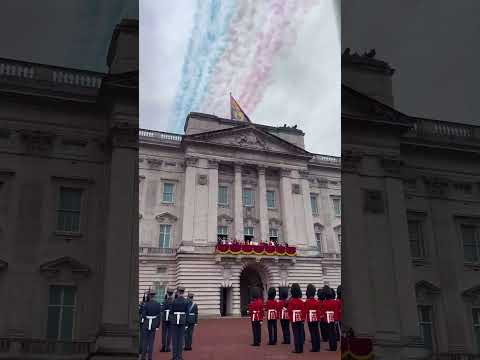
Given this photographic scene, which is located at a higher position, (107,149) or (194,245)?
(107,149)

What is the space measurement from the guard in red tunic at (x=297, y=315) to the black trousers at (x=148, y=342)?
4.52 feet

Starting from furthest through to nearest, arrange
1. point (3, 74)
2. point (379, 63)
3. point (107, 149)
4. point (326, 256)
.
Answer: point (107, 149), point (3, 74), point (379, 63), point (326, 256)

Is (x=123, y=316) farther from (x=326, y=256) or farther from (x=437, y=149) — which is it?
(x=437, y=149)

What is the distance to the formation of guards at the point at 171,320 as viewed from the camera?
429 cm

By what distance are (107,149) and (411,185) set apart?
5.02 metres

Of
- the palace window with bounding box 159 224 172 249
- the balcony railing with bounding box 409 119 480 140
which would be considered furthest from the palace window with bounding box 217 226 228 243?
the balcony railing with bounding box 409 119 480 140

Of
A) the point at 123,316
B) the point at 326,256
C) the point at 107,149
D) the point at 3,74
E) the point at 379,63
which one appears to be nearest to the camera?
the point at 326,256

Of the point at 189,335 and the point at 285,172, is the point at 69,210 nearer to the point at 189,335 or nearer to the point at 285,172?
the point at 189,335

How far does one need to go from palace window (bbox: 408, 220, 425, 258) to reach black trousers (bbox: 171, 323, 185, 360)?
3.80 metres

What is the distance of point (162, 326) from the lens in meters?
4.77

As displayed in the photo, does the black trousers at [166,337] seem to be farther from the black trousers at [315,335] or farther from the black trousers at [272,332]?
the black trousers at [315,335]

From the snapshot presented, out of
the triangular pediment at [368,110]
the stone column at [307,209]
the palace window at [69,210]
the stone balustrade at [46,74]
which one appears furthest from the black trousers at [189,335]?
the stone balustrade at [46,74]

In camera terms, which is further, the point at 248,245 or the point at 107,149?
the point at 107,149

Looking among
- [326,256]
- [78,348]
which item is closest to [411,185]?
[326,256]
